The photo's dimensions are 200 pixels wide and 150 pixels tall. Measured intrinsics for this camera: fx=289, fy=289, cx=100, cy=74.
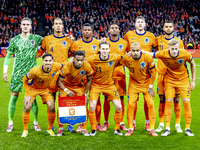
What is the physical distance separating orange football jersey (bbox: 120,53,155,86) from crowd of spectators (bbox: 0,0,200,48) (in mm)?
19799

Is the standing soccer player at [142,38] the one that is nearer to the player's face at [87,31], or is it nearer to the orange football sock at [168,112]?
the orange football sock at [168,112]

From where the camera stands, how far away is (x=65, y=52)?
6113mm

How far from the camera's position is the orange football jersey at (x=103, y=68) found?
5609 mm

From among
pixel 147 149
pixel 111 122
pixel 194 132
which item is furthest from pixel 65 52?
pixel 194 132

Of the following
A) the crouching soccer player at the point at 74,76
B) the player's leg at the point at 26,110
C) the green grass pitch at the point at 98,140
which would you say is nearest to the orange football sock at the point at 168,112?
the green grass pitch at the point at 98,140

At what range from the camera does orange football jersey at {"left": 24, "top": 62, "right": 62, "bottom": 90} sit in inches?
211

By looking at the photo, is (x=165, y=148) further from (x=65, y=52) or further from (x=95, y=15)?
(x=95, y=15)

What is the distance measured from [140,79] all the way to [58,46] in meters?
1.84

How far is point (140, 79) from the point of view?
568 centimetres

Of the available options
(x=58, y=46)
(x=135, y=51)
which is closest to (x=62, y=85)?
(x=58, y=46)

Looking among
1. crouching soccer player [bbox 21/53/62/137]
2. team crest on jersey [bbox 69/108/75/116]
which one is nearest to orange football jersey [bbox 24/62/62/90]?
crouching soccer player [bbox 21/53/62/137]

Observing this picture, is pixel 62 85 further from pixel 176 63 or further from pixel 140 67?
pixel 176 63

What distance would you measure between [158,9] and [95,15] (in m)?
6.85

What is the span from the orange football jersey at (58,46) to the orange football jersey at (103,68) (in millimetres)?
692
